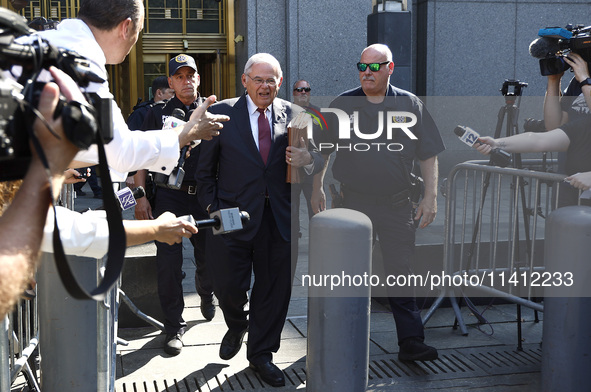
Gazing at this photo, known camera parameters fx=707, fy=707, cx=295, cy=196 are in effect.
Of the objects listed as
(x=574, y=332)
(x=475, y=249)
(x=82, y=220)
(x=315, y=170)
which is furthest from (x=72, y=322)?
(x=475, y=249)

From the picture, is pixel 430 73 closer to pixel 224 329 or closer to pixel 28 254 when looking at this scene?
pixel 224 329

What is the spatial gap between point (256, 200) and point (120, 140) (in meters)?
1.83

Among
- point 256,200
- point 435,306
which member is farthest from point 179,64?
point 435,306

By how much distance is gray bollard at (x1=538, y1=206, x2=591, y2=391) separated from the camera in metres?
3.37

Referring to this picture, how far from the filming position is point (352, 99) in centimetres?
491

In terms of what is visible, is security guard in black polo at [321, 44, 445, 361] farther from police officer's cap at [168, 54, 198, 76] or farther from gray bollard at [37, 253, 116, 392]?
gray bollard at [37, 253, 116, 392]

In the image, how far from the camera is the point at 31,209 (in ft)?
4.59

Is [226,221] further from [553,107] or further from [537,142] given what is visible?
[553,107]

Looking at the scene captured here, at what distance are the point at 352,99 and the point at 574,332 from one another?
2209 millimetres

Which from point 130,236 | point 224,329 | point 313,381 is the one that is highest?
point 130,236

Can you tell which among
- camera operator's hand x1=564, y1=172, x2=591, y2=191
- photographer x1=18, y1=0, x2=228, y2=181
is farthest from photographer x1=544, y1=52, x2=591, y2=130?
photographer x1=18, y1=0, x2=228, y2=181

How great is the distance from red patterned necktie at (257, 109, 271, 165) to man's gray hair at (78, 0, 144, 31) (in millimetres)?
1597

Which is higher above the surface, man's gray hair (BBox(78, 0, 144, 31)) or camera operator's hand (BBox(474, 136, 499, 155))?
man's gray hair (BBox(78, 0, 144, 31))

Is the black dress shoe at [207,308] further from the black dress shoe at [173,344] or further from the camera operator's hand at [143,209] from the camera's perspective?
the camera operator's hand at [143,209]
